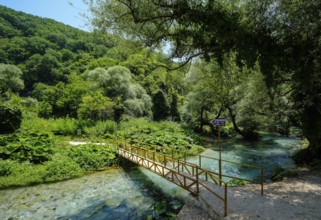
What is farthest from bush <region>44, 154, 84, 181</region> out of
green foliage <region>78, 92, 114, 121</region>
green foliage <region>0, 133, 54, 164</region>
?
green foliage <region>78, 92, 114, 121</region>

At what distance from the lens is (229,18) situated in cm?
724

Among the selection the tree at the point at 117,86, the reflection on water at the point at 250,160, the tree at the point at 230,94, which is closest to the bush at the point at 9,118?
the tree at the point at 117,86

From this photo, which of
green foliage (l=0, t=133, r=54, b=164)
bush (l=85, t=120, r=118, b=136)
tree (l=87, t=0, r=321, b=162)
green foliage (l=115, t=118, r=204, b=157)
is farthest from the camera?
bush (l=85, t=120, r=118, b=136)

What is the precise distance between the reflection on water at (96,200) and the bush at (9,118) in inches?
334

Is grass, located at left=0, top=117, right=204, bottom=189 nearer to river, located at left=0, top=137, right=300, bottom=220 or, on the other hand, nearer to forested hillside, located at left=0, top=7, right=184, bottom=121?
river, located at left=0, top=137, right=300, bottom=220

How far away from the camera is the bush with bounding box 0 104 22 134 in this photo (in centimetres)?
1630

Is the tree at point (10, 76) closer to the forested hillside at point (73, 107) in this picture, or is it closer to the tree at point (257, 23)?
the forested hillside at point (73, 107)

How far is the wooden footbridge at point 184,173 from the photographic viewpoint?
7.45 m

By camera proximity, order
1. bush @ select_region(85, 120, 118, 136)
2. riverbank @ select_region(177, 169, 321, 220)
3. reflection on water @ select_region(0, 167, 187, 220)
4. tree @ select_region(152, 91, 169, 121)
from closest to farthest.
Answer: riverbank @ select_region(177, 169, 321, 220) → reflection on water @ select_region(0, 167, 187, 220) → bush @ select_region(85, 120, 118, 136) → tree @ select_region(152, 91, 169, 121)

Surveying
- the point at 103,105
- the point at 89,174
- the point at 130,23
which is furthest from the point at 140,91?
the point at 130,23

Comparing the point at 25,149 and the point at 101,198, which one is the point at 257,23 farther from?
the point at 25,149

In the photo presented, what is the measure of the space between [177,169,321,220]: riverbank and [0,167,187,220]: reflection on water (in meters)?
1.67

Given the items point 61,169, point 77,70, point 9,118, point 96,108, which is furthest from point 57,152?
point 77,70

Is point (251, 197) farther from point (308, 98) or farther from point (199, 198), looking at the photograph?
point (308, 98)
